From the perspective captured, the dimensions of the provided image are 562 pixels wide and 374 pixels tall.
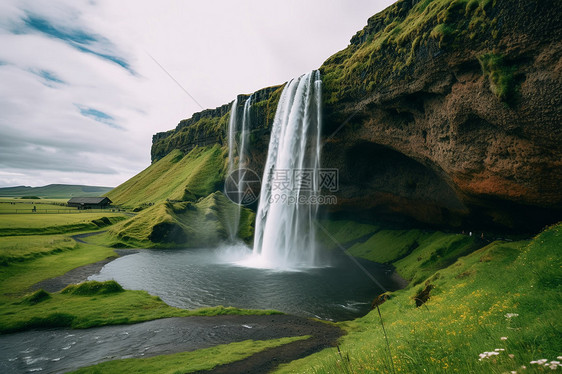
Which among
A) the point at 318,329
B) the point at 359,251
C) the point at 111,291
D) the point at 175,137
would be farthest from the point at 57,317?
the point at 175,137

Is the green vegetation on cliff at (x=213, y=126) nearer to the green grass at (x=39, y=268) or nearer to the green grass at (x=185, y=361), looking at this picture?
the green grass at (x=39, y=268)

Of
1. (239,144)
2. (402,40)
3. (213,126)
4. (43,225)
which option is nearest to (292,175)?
(402,40)

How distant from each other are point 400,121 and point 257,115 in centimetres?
3413

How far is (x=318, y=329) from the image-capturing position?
17.0 meters

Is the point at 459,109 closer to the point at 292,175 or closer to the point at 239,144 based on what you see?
the point at 292,175

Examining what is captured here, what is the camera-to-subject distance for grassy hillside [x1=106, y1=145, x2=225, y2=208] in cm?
8412

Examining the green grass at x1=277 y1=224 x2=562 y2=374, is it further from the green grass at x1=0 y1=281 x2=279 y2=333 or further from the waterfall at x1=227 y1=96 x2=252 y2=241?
the waterfall at x1=227 y1=96 x2=252 y2=241

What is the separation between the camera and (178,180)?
101250 millimetres

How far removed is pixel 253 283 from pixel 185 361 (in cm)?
1724

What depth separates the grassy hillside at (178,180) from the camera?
8412 centimetres

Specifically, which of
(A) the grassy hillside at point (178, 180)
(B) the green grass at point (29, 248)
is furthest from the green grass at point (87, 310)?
(A) the grassy hillside at point (178, 180)

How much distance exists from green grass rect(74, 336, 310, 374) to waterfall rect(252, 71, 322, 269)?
83.8 feet

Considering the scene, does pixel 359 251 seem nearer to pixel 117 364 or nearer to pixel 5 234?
pixel 117 364

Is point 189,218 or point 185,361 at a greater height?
point 189,218
